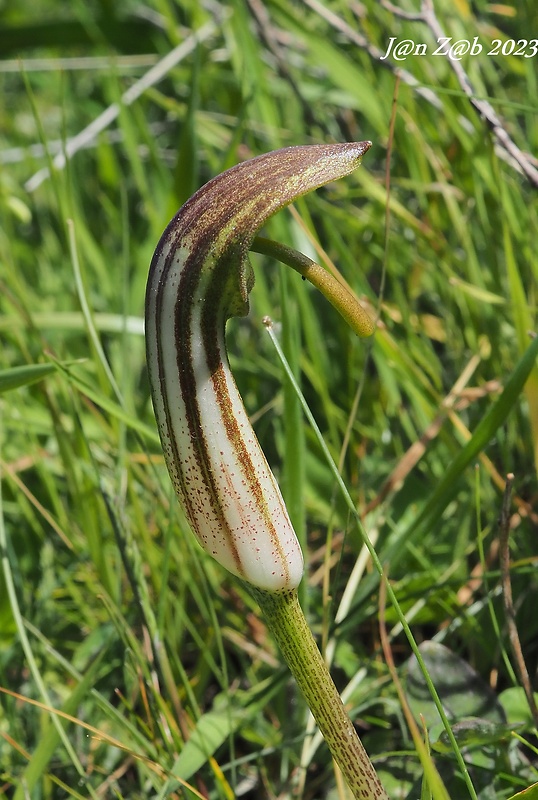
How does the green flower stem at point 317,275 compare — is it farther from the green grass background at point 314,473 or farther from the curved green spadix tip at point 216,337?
the green grass background at point 314,473

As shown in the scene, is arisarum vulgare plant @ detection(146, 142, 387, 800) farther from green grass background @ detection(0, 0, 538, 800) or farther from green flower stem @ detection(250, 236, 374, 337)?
green grass background @ detection(0, 0, 538, 800)

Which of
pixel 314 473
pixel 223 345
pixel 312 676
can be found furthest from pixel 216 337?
pixel 314 473

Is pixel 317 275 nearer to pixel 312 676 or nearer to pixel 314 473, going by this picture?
pixel 312 676

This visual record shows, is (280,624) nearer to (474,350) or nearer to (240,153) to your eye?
(474,350)

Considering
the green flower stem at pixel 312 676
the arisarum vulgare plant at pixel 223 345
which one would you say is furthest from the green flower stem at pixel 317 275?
the green flower stem at pixel 312 676

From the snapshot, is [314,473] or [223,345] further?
[314,473]
